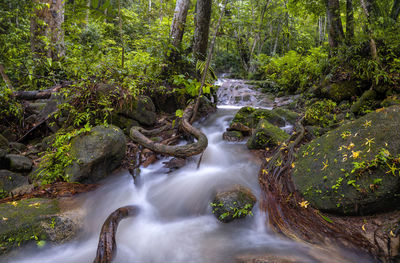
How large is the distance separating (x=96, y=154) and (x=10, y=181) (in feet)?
4.22

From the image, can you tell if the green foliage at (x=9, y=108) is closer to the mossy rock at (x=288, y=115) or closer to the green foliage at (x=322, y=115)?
the mossy rock at (x=288, y=115)

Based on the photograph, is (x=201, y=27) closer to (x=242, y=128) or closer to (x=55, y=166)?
(x=242, y=128)

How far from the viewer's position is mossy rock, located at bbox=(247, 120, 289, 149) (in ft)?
13.8

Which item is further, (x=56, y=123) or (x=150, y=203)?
(x=56, y=123)

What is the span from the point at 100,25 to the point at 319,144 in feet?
52.2

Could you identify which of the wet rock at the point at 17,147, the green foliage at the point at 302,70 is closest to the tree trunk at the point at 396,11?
the green foliage at the point at 302,70

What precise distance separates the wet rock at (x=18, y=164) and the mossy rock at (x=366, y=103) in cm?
707

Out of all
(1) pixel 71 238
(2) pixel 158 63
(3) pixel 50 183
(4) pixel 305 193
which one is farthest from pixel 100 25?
(4) pixel 305 193

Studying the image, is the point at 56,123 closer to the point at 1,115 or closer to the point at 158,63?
the point at 1,115

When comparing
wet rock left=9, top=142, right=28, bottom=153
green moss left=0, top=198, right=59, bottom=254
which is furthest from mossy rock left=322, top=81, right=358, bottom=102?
wet rock left=9, top=142, right=28, bottom=153

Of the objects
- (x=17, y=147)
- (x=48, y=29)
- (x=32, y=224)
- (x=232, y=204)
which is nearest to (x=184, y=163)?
(x=232, y=204)

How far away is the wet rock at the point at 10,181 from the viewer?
2.90 m

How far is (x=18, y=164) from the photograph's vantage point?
329 centimetres

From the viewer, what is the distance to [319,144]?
9.91 ft
